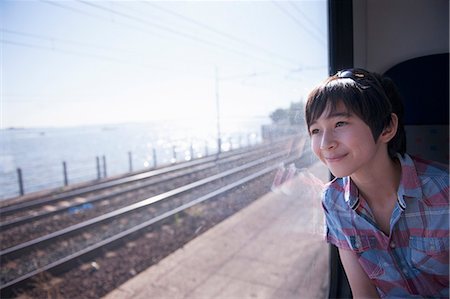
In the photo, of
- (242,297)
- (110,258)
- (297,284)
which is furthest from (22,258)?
(297,284)

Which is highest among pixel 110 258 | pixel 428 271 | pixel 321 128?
pixel 321 128

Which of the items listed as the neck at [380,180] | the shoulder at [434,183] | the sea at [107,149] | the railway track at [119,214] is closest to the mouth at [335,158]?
the neck at [380,180]

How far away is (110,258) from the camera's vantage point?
10.4 ft

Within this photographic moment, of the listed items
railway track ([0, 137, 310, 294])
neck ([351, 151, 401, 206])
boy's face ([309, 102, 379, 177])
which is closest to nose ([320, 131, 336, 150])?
boy's face ([309, 102, 379, 177])

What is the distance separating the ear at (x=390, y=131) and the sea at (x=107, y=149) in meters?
1.76

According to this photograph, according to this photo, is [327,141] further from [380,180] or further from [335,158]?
[380,180]

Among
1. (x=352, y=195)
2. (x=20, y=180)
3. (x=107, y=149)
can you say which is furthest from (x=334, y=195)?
(x=107, y=149)

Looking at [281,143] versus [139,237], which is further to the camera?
[139,237]

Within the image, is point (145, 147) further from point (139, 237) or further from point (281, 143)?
point (281, 143)

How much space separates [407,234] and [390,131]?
0.28 m

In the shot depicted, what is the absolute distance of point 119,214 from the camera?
13.8 ft

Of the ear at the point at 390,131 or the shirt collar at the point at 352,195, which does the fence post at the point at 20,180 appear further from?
the ear at the point at 390,131

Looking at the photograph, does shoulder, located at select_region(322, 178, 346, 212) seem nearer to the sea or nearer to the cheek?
the cheek

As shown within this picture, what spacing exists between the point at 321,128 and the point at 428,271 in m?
0.48
